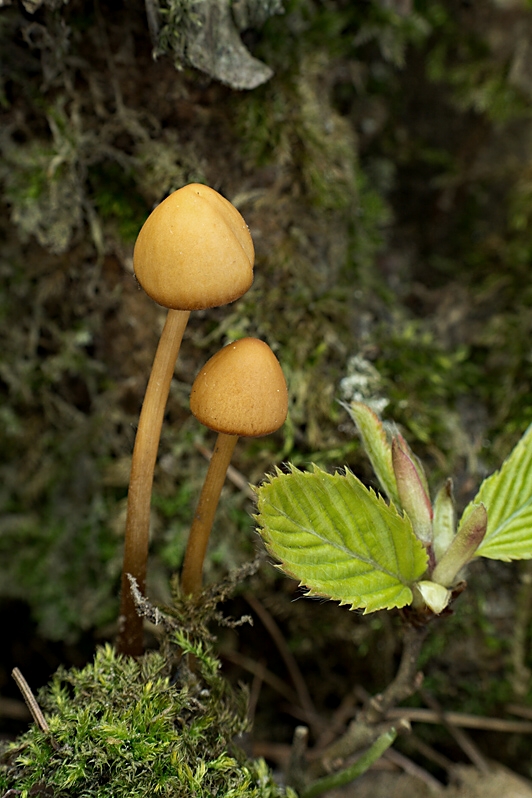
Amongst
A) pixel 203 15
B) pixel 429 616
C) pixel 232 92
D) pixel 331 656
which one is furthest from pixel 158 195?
pixel 331 656

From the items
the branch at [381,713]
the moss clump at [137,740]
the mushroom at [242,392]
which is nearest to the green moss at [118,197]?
the mushroom at [242,392]

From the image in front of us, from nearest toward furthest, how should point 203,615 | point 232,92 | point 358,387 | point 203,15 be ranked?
point 203,615 → point 203,15 → point 232,92 → point 358,387

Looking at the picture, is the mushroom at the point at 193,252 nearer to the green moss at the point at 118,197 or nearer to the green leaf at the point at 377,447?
the green leaf at the point at 377,447

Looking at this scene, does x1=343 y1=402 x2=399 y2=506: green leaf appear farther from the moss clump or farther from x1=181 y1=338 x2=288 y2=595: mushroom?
the moss clump

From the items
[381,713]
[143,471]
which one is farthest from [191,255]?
[381,713]

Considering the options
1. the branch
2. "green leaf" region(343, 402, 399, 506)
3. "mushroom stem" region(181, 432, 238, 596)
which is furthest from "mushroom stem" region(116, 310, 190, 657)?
the branch

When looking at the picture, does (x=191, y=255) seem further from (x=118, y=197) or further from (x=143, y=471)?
(x=118, y=197)

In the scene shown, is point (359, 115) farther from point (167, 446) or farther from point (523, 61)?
point (167, 446)
